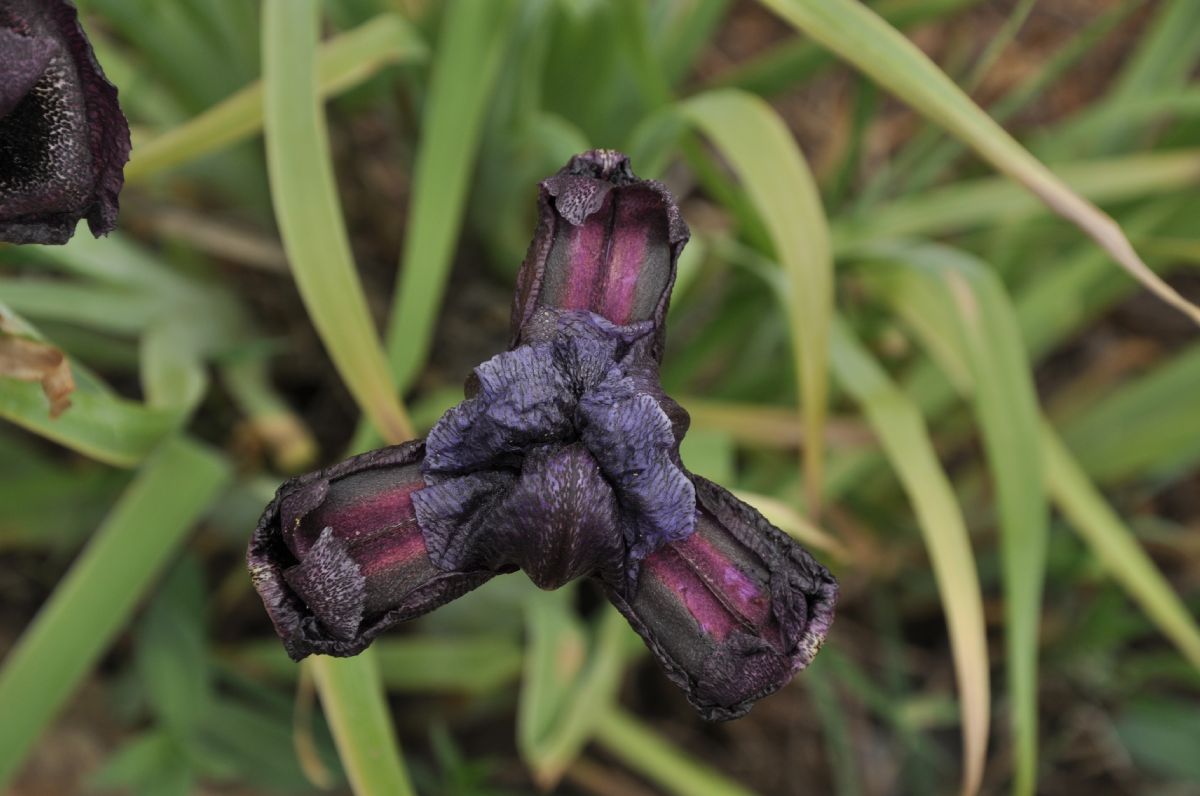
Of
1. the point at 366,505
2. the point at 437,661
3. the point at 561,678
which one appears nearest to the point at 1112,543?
the point at 561,678

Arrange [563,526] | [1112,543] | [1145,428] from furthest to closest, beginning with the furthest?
[1145,428], [1112,543], [563,526]

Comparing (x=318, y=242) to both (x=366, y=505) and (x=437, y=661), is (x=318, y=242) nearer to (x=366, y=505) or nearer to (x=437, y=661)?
(x=366, y=505)

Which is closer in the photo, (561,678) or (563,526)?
(563,526)

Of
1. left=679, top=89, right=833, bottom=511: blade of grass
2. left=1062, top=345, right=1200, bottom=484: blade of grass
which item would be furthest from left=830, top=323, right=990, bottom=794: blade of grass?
left=1062, top=345, right=1200, bottom=484: blade of grass

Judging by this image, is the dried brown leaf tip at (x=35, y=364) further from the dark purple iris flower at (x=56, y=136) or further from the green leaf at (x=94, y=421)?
the dark purple iris flower at (x=56, y=136)

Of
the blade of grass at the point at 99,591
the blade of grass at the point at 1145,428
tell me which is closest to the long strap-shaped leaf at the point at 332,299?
the blade of grass at the point at 99,591

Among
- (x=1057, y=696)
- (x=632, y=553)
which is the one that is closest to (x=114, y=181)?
(x=632, y=553)

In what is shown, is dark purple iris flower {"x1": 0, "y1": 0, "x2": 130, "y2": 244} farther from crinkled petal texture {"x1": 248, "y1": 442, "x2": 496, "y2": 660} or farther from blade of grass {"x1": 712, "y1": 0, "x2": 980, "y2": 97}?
blade of grass {"x1": 712, "y1": 0, "x2": 980, "y2": 97}

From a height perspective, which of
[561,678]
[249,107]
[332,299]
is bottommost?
[561,678]
